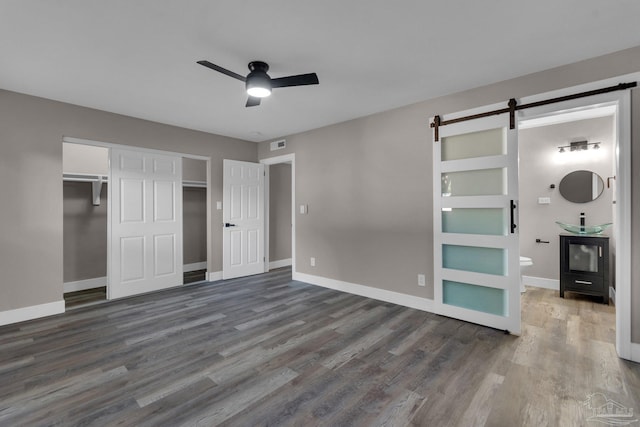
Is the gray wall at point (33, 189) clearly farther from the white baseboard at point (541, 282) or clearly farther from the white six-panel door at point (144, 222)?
the white baseboard at point (541, 282)

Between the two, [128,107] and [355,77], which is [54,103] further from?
[355,77]

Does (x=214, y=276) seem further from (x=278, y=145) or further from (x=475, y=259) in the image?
(x=475, y=259)

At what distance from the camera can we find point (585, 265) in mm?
3949

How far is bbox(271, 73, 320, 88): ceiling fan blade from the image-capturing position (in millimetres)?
2459

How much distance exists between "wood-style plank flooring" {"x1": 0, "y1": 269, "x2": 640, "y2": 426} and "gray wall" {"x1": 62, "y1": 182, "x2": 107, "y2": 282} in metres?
1.31

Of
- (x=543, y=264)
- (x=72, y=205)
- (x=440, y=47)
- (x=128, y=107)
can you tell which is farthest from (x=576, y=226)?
(x=72, y=205)

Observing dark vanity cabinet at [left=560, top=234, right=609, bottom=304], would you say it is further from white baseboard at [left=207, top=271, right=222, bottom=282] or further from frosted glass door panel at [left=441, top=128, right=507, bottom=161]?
white baseboard at [left=207, top=271, right=222, bottom=282]

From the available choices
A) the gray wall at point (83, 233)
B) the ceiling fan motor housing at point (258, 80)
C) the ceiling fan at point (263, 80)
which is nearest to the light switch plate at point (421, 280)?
the ceiling fan at point (263, 80)

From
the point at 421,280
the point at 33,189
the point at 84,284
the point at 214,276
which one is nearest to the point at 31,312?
the point at 84,284

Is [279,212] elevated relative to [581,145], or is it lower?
lower

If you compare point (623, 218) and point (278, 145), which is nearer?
point (623, 218)

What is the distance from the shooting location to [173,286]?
4.73 metres

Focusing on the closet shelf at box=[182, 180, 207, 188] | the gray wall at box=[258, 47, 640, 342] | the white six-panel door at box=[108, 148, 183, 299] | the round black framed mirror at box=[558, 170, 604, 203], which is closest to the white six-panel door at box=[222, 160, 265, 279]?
the closet shelf at box=[182, 180, 207, 188]

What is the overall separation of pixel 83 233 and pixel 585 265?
732cm
